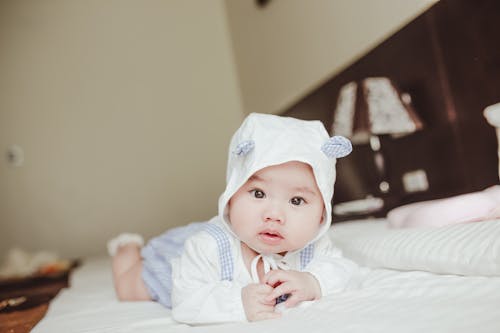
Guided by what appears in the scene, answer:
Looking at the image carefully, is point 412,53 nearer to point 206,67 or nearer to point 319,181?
point 319,181

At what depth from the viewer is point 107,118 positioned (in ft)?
12.1

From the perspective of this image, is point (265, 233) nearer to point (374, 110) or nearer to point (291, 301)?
point (291, 301)

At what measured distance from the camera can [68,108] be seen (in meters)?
3.64

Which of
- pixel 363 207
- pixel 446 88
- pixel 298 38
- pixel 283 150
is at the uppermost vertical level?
pixel 298 38

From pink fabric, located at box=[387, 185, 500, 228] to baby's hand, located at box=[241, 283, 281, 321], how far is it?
1.80 feet

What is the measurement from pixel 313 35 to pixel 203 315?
76.1 inches

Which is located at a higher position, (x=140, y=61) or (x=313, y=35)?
(x=140, y=61)

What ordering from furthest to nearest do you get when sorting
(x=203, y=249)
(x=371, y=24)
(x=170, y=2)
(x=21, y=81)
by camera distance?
1. (x=170, y=2)
2. (x=21, y=81)
3. (x=371, y=24)
4. (x=203, y=249)

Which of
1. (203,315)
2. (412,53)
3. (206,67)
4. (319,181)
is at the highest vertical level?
(206,67)

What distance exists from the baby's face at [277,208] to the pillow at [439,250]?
0.75 feet

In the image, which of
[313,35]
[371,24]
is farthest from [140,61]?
[371,24]

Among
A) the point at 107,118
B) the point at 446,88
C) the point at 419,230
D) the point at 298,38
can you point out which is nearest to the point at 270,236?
the point at 419,230

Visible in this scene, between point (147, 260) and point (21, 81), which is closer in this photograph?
point (147, 260)

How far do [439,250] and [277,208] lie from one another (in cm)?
34
